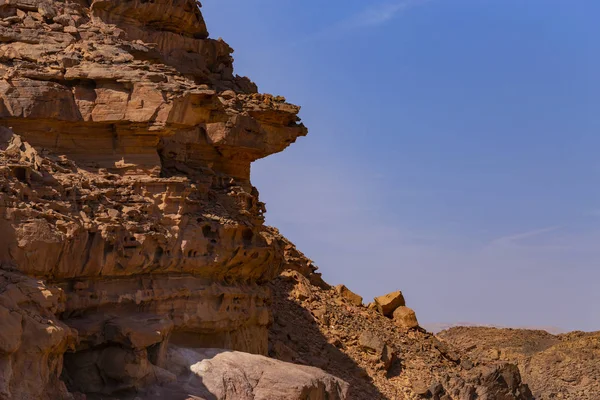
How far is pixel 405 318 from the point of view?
158 ft

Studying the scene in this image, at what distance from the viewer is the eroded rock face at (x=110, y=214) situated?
83.6 feet

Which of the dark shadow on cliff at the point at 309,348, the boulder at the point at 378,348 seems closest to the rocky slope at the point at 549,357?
the boulder at the point at 378,348

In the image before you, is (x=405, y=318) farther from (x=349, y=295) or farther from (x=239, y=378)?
(x=239, y=378)

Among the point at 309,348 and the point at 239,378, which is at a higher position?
the point at 309,348

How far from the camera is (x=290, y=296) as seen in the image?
1796 inches

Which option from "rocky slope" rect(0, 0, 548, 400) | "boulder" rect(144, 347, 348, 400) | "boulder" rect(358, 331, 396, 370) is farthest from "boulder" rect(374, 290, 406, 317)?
"boulder" rect(144, 347, 348, 400)

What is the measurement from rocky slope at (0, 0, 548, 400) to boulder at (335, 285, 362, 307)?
8433 mm

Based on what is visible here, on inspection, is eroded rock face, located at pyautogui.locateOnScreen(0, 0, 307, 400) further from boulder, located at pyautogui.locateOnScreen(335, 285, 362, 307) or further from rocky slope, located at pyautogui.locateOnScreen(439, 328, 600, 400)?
rocky slope, located at pyautogui.locateOnScreen(439, 328, 600, 400)

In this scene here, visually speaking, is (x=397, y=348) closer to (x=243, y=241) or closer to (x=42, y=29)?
(x=243, y=241)

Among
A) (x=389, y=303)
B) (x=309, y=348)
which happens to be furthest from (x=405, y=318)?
(x=309, y=348)

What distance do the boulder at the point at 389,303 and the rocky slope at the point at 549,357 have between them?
5.01 m

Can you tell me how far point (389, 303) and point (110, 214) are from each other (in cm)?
2208

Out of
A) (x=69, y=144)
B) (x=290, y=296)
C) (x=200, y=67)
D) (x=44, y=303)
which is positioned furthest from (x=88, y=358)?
(x=290, y=296)

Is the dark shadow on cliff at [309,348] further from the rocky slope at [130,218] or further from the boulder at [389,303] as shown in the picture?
the boulder at [389,303]
